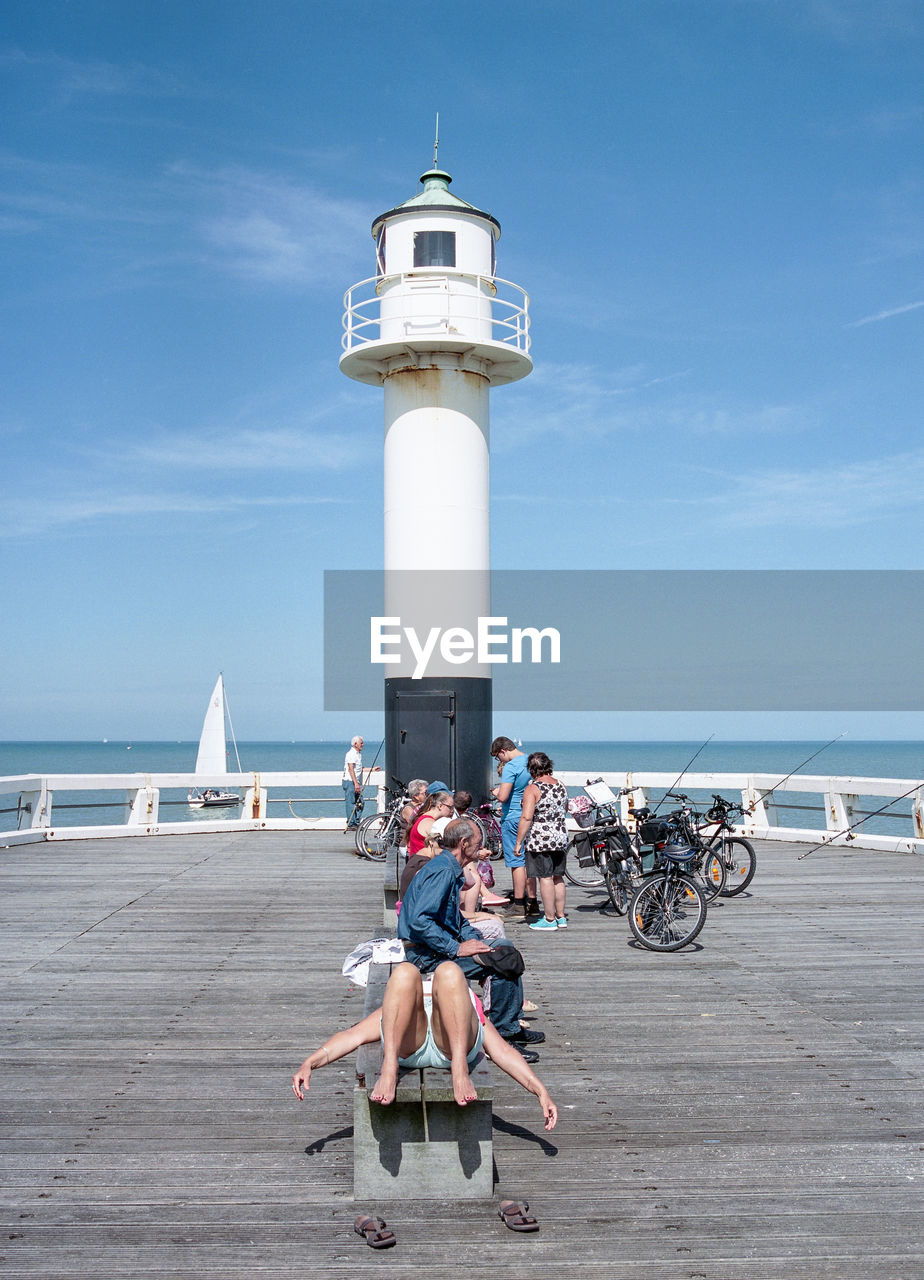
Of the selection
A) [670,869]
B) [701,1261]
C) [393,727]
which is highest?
[393,727]

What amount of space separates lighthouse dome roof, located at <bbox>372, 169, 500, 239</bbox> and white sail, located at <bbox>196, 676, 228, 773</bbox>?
43.1 m

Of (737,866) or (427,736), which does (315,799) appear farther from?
(737,866)

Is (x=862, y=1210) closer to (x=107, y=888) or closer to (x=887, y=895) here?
(x=887, y=895)

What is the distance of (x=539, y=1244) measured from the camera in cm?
475

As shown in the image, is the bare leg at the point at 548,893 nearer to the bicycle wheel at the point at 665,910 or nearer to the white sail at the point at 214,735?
the bicycle wheel at the point at 665,910

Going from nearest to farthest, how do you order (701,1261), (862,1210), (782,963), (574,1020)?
(701,1261) < (862,1210) < (574,1020) < (782,963)

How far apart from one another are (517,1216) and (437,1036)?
833 millimetres

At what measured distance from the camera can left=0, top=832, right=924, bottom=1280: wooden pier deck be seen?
4.74 m

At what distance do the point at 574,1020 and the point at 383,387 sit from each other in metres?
11.8

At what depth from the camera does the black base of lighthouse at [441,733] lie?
16812 mm

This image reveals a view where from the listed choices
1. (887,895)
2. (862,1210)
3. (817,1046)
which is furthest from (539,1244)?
(887,895)

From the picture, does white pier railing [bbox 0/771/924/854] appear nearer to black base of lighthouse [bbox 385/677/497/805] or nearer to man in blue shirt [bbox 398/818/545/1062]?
black base of lighthouse [bbox 385/677/497/805]

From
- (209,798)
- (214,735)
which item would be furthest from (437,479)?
(214,735)

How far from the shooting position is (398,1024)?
515 centimetres
